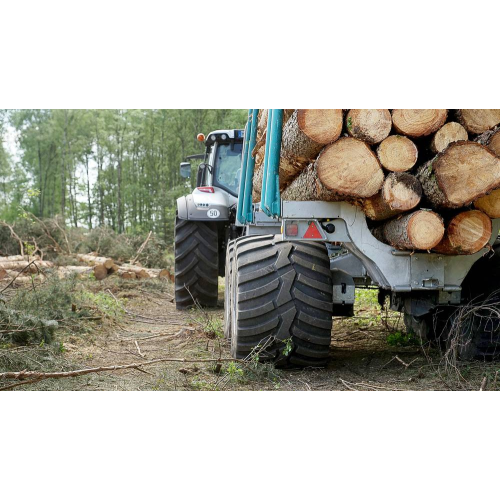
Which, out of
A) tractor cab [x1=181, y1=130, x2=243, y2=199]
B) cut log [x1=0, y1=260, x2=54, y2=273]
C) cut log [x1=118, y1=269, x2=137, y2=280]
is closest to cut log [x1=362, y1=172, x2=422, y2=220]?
tractor cab [x1=181, y1=130, x2=243, y2=199]

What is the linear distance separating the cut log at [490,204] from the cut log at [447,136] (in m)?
0.40

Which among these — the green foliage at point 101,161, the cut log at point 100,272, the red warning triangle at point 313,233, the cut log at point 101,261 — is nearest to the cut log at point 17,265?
the cut log at point 100,272

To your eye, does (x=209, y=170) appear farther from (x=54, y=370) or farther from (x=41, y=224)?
(x=41, y=224)

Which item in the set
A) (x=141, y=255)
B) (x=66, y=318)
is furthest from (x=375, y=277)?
(x=141, y=255)

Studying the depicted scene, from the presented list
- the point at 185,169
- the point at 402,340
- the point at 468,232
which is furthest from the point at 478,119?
the point at 185,169

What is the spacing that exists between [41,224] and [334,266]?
36.1ft

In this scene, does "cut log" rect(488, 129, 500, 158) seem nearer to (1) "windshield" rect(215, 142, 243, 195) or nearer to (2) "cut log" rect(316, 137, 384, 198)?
(2) "cut log" rect(316, 137, 384, 198)

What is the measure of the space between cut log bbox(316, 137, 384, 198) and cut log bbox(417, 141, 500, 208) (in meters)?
0.38

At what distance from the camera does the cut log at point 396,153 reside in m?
3.81

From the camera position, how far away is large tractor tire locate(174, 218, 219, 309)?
871 centimetres

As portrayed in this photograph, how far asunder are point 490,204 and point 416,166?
54 cm

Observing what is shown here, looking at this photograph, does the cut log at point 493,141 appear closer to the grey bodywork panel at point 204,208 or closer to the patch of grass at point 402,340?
the patch of grass at point 402,340

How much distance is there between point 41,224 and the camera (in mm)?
14164

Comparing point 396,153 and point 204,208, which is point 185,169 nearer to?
point 204,208
